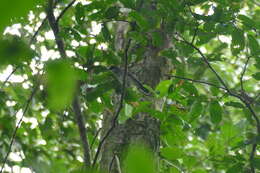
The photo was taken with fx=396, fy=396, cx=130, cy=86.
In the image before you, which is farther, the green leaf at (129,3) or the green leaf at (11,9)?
the green leaf at (129,3)

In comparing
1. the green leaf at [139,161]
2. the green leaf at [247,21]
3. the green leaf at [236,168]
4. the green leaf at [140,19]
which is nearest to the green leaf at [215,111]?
the green leaf at [236,168]

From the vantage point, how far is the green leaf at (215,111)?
146 cm

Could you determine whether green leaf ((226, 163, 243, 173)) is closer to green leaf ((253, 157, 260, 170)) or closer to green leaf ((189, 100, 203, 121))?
green leaf ((253, 157, 260, 170))

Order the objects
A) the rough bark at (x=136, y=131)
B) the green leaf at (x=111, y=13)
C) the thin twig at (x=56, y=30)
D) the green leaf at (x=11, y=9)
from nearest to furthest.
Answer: the green leaf at (x=11, y=9) < the thin twig at (x=56, y=30) < the green leaf at (x=111, y=13) < the rough bark at (x=136, y=131)

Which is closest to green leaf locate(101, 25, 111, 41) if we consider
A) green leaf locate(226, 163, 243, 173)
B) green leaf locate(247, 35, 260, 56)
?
green leaf locate(247, 35, 260, 56)

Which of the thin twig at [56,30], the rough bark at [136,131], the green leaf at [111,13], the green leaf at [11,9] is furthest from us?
the rough bark at [136,131]

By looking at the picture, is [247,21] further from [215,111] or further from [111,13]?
[111,13]

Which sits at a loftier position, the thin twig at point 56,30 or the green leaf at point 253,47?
the green leaf at point 253,47

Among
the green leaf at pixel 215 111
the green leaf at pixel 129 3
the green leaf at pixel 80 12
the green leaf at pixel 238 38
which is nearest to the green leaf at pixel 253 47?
the green leaf at pixel 238 38

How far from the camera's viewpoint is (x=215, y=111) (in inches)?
57.6

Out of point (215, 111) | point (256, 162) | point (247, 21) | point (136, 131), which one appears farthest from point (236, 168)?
point (247, 21)

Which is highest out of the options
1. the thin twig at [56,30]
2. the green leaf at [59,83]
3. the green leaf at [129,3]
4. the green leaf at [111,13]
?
the green leaf at [111,13]

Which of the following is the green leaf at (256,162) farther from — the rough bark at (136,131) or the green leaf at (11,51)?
the green leaf at (11,51)

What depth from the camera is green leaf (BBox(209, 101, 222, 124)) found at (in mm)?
1455
